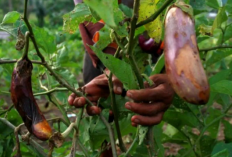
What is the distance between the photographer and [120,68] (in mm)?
697

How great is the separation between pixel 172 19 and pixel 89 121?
47 centimetres

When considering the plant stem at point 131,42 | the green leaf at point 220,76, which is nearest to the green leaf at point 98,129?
the plant stem at point 131,42

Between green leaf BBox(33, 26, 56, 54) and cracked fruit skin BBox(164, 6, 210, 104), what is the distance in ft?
1.59

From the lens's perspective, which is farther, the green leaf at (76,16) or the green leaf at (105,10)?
the green leaf at (76,16)

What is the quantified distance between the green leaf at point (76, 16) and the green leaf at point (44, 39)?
0.20 metres

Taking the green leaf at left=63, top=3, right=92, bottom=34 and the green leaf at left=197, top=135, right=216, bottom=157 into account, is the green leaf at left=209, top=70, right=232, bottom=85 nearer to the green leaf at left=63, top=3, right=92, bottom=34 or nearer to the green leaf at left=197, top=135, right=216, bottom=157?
the green leaf at left=197, top=135, right=216, bottom=157

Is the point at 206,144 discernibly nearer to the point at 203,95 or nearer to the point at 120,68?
the point at 120,68

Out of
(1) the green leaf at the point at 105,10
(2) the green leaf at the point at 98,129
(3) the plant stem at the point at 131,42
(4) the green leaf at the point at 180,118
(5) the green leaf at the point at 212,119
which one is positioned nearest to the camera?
(1) the green leaf at the point at 105,10

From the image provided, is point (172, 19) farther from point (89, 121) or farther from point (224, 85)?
point (89, 121)

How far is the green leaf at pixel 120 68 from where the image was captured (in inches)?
26.4

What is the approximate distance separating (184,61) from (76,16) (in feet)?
0.98

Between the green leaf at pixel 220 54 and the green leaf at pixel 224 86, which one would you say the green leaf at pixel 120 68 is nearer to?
the green leaf at pixel 224 86

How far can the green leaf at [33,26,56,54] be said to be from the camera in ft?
3.16

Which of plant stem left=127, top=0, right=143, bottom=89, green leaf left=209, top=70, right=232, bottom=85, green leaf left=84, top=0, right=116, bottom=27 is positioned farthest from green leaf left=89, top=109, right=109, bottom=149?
green leaf left=84, top=0, right=116, bottom=27
